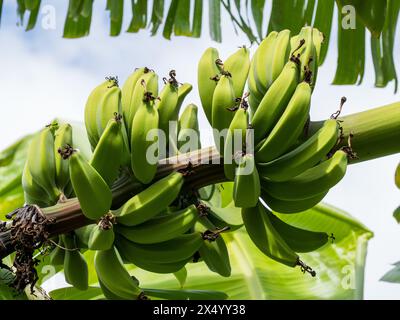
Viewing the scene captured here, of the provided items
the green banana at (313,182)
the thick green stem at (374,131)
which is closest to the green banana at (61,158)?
the green banana at (313,182)

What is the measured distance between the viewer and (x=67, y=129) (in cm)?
107

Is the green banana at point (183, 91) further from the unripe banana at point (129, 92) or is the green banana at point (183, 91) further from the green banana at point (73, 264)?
the green banana at point (73, 264)

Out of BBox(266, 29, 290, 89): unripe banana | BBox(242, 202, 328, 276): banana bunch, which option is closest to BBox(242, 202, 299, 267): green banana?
BBox(242, 202, 328, 276): banana bunch

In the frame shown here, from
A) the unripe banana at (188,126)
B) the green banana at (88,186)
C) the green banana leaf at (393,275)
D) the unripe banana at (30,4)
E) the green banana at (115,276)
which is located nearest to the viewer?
the green banana at (88,186)

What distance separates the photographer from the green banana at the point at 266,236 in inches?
37.5

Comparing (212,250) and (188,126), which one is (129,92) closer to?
(188,126)

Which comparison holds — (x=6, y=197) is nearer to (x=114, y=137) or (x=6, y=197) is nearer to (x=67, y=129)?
(x=67, y=129)

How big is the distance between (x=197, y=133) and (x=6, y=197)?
1125 millimetres

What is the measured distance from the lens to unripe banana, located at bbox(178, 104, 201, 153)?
1.07 m

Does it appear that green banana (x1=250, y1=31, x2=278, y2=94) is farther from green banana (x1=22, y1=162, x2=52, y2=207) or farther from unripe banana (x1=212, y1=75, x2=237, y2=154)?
green banana (x1=22, y1=162, x2=52, y2=207)

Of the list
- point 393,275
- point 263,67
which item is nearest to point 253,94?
point 263,67

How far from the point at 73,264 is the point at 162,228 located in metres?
0.20

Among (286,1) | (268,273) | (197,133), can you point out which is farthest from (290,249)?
(268,273)

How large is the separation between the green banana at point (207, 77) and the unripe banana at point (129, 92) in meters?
0.10
